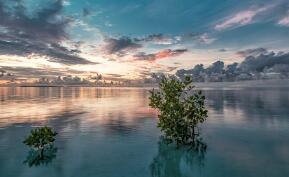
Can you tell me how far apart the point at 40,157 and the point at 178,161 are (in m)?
23.6

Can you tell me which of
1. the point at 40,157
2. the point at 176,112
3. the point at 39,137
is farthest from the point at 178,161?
the point at 39,137

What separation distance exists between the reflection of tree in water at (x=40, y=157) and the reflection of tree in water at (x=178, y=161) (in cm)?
1770

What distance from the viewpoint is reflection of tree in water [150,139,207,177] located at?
44847 millimetres

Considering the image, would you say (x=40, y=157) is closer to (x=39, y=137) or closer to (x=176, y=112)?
(x=39, y=137)

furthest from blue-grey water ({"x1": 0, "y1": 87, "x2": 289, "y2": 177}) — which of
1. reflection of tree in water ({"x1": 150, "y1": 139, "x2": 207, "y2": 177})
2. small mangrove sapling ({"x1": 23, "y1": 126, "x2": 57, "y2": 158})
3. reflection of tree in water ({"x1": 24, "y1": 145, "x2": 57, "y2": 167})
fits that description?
small mangrove sapling ({"x1": 23, "y1": 126, "x2": 57, "y2": 158})

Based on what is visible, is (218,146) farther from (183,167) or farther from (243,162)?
(183,167)

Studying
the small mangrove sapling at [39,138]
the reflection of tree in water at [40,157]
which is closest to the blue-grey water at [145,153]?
the reflection of tree in water at [40,157]

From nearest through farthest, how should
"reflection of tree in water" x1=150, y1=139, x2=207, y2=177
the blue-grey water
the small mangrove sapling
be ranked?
the blue-grey water
"reflection of tree in water" x1=150, y1=139, x2=207, y2=177
the small mangrove sapling

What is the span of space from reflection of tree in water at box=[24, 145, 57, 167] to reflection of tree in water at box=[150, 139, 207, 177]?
58.1ft

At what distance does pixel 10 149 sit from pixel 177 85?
115ft

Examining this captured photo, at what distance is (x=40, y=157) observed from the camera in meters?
50.6

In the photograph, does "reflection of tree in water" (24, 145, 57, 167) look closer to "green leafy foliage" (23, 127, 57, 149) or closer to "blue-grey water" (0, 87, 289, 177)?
"blue-grey water" (0, 87, 289, 177)

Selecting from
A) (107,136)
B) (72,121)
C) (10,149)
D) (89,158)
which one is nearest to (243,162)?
(89,158)

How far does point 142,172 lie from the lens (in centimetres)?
4466
